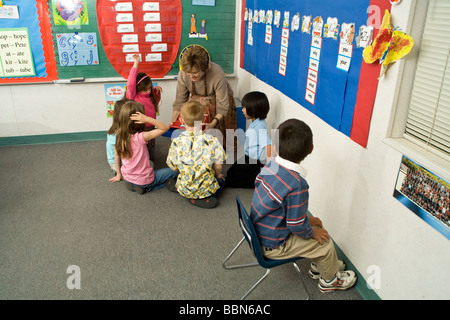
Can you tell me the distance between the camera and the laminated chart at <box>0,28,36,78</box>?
361 centimetres

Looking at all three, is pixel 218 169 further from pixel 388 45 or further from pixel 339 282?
pixel 388 45

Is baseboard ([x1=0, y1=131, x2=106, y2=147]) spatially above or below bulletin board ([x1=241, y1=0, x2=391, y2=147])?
below

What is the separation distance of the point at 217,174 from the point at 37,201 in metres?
1.47

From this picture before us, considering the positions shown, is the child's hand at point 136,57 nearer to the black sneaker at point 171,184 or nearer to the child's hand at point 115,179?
the child's hand at point 115,179

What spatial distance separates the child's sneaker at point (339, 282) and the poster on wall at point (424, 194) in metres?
0.61

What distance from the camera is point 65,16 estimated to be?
11.9ft

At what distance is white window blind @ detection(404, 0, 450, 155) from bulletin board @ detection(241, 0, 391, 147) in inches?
8.6

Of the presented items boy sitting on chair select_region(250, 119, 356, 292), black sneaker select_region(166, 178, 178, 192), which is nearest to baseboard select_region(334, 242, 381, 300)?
boy sitting on chair select_region(250, 119, 356, 292)

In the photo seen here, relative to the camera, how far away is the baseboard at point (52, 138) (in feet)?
13.1

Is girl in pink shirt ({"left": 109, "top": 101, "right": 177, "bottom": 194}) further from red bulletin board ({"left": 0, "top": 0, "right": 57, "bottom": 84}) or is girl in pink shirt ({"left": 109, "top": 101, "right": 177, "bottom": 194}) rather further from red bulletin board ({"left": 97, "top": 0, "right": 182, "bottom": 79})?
red bulletin board ({"left": 0, "top": 0, "right": 57, "bottom": 84})

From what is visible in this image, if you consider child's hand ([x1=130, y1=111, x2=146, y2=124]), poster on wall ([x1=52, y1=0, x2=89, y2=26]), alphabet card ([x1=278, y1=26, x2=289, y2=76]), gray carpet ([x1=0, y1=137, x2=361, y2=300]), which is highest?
poster on wall ([x1=52, y1=0, x2=89, y2=26])

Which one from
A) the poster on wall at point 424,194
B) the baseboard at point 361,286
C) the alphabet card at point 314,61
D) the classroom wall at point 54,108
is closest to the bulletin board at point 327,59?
the alphabet card at point 314,61

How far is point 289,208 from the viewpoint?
172cm
